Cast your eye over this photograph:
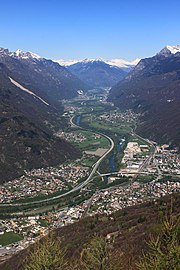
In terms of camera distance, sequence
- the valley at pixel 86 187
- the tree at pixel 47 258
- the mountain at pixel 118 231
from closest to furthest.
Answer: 1. the tree at pixel 47 258
2. the mountain at pixel 118 231
3. the valley at pixel 86 187

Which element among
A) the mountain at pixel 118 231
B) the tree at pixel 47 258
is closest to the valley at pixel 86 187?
the mountain at pixel 118 231

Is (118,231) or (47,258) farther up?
(47,258)

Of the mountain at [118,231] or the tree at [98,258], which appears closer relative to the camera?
the tree at [98,258]

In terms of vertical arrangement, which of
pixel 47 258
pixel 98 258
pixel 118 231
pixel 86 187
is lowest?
pixel 86 187

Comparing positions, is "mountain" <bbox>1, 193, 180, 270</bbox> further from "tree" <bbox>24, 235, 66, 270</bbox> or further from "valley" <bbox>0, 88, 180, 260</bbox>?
"tree" <bbox>24, 235, 66, 270</bbox>

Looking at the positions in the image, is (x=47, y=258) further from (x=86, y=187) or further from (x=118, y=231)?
(x=86, y=187)

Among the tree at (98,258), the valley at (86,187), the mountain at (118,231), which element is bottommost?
the valley at (86,187)

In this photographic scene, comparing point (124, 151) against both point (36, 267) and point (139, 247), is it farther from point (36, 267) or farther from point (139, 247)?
point (36, 267)

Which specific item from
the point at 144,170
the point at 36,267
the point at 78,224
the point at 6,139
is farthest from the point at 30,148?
the point at 36,267

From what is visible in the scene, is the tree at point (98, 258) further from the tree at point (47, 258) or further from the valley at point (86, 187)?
the valley at point (86, 187)

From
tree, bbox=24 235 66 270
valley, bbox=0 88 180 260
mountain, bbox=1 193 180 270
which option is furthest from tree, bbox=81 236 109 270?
valley, bbox=0 88 180 260

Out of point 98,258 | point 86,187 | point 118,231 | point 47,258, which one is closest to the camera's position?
point 47,258

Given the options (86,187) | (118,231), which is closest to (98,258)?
(118,231)
